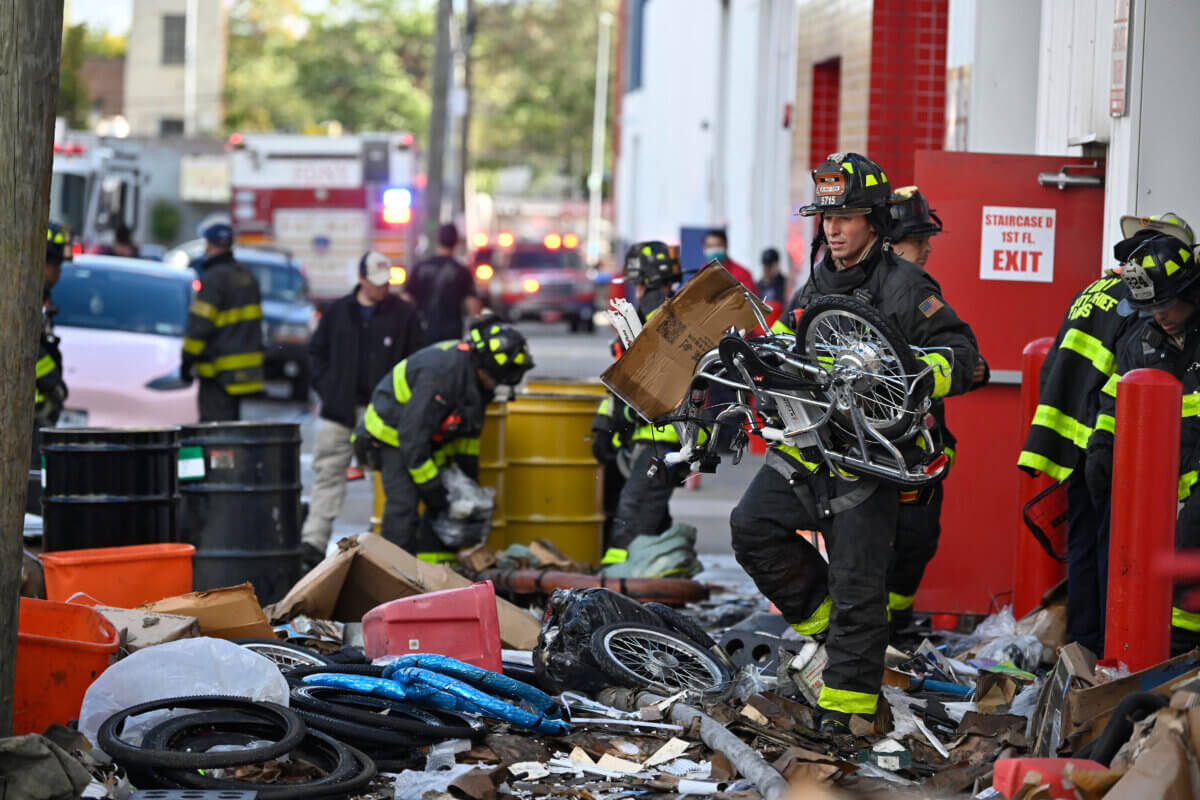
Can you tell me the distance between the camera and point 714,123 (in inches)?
907

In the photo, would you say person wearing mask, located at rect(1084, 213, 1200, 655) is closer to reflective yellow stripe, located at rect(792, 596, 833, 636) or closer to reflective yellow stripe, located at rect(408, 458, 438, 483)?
reflective yellow stripe, located at rect(792, 596, 833, 636)

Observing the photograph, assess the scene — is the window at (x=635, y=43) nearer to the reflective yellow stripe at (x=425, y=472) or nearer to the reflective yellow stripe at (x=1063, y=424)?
the reflective yellow stripe at (x=425, y=472)

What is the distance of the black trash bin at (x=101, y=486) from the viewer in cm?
715

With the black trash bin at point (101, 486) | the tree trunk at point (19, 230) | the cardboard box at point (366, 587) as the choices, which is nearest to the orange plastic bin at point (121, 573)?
the black trash bin at point (101, 486)

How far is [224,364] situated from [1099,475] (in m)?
6.39

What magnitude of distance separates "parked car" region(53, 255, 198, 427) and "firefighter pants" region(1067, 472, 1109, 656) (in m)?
7.87

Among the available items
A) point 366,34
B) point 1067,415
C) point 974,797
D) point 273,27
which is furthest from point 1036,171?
point 273,27

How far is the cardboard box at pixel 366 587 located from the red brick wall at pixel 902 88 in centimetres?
562

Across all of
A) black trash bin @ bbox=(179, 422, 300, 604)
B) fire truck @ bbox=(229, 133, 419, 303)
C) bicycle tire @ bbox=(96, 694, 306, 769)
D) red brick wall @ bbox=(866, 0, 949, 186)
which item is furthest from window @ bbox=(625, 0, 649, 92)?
bicycle tire @ bbox=(96, 694, 306, 769)

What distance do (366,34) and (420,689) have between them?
184 ft

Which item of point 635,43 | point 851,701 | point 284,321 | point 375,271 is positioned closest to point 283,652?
point 851,701

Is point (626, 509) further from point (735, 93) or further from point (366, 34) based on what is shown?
point (366, 34)

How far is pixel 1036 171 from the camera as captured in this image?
7.77 meters

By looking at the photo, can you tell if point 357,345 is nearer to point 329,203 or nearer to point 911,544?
point 911,544
